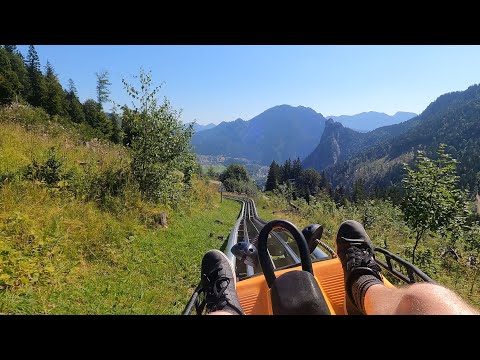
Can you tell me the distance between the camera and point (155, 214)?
723 centimetres

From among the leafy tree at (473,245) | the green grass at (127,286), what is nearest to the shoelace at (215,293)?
the green grass at (127,286)

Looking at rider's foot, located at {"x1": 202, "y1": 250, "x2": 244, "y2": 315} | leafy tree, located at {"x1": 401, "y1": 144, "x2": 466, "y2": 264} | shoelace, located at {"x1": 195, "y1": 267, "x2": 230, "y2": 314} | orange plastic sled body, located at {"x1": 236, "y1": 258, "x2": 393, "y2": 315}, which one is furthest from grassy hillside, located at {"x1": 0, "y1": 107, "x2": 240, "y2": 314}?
leafy tree, located at {"x1": 401, "y1": 144, "x2": 466, "y2": 264}

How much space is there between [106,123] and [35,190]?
37.3m

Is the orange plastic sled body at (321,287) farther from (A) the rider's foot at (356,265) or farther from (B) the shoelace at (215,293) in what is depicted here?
(B) the shoelace at (215,293)

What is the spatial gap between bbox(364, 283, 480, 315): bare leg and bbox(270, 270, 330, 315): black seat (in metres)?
0.35

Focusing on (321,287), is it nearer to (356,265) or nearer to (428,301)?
(356,265)

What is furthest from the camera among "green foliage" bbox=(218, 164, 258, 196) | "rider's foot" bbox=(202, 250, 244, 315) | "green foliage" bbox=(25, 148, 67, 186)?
"green foliage" bbox=(218, 164, 258, 196)

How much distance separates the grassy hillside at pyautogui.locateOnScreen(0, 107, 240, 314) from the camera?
348cm

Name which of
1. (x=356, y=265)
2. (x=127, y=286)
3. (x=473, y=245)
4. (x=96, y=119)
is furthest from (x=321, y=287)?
(x=96, y=119)

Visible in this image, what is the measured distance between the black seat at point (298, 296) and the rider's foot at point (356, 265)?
59 cm

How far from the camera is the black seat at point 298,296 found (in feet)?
4.47

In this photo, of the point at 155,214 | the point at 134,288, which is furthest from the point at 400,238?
the point at 134,288

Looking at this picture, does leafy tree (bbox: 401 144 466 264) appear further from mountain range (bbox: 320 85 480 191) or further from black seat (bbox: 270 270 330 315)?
mountain range (bbox: 320 85 480 191)

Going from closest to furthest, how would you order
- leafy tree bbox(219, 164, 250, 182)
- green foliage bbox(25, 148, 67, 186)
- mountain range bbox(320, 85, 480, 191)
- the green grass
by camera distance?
the green grass < green foliage bbox(25, 148, 67, 186) < leafy tree bbox(219, 164, 250, 182) < mountain range bbox(320, 85, 480, 191)
